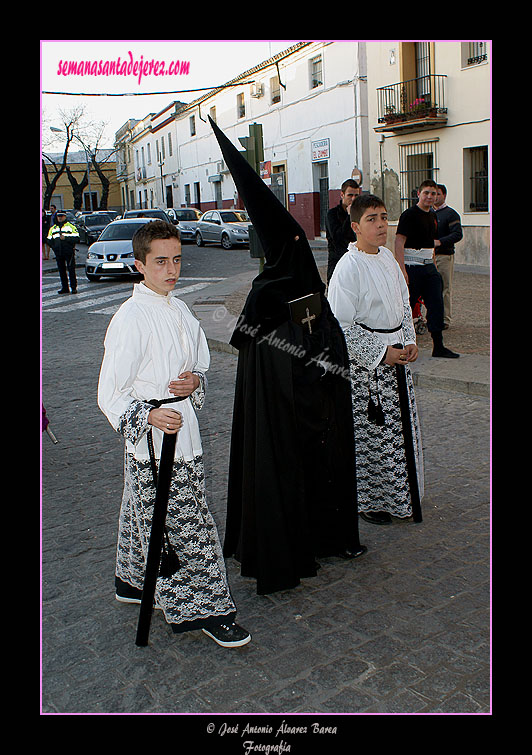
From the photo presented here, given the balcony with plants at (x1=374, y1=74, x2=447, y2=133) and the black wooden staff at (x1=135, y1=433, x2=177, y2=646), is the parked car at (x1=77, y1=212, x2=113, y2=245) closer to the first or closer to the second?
the balcony with plants at (x1=374, y1=74, x2=447, y2=133)

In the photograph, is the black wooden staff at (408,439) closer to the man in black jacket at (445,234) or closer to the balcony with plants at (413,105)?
the man in black jacket at (445,234)

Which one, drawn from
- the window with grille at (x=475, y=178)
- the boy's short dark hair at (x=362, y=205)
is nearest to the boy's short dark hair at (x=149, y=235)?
the boy's short dark hair at (x=362, y=205)

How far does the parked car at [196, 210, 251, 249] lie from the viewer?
2730 centimetres

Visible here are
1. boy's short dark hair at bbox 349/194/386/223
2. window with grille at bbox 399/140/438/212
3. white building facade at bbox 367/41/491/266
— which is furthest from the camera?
window with grille at bbox 399/140/438/212

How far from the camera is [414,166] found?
75.7ft

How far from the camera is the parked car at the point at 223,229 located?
27.3 metres

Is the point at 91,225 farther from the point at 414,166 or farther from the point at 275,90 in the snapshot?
the point at 414,166

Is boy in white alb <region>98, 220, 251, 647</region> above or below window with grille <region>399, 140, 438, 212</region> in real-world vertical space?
below

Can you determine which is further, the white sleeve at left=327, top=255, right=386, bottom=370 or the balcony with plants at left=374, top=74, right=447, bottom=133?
the balcony with plants at left=374, top=74, right=447, bottom=133

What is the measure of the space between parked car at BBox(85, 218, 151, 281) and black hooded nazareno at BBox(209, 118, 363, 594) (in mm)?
15285

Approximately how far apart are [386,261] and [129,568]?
226 centimetres

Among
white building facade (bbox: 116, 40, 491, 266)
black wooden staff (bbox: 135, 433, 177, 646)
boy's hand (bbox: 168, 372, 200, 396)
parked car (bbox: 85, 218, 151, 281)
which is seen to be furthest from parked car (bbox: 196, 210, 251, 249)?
black wooden staff (bbox: 135, 433, 177, 646)

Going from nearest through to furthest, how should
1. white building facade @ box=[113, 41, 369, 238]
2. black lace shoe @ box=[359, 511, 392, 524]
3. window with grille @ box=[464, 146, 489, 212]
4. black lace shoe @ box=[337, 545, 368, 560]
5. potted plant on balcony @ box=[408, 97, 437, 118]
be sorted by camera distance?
black lace shoe @ box=[337, 545, 368, 560] → black lace shoe @ box=[359, 511, 392, 524] → window with grille @ box=[464, 146, 489, 212] → potted plant on balcony @ box=[408, 97, 437, 118] → white building facade @ box=[113, 41, 369, 238]
